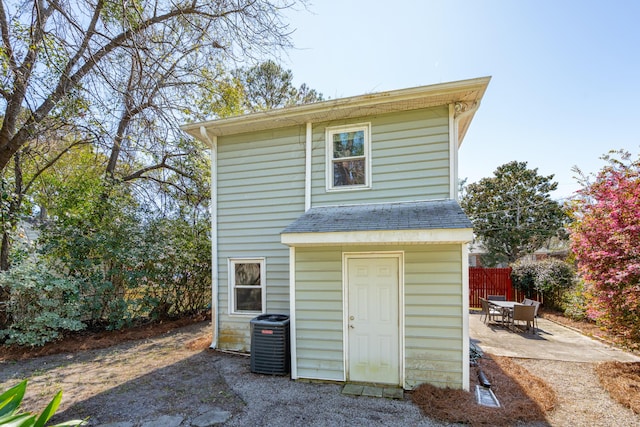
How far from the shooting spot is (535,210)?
67.1ft

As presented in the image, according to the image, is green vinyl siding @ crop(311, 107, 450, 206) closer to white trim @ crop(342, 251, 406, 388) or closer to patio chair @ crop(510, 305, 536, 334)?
white trim @ crop(342, 251, 406, 388)

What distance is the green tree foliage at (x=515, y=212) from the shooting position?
65.9ft

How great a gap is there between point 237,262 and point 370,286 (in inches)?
111

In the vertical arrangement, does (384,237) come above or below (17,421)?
→ above

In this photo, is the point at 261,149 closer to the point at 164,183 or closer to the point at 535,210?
the point at 164,183

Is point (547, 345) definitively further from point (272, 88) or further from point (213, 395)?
point (272, 88)

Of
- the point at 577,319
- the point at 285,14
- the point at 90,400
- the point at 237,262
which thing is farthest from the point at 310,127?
the point at 577,319

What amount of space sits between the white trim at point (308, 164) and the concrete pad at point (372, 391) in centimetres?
308

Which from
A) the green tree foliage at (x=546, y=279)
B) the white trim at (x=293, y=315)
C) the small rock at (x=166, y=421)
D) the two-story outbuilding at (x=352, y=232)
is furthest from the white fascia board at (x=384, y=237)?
the green tree foliage at (x=546, y=279)

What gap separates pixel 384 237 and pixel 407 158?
5.60 feet

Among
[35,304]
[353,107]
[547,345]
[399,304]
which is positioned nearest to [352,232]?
[399,304]

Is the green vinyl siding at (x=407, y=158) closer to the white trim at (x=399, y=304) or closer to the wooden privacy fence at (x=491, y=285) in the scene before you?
the white trim at (x=399, y=304)

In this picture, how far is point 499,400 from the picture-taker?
3961mm

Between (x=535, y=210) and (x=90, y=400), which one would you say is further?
(x=535, y=210)
